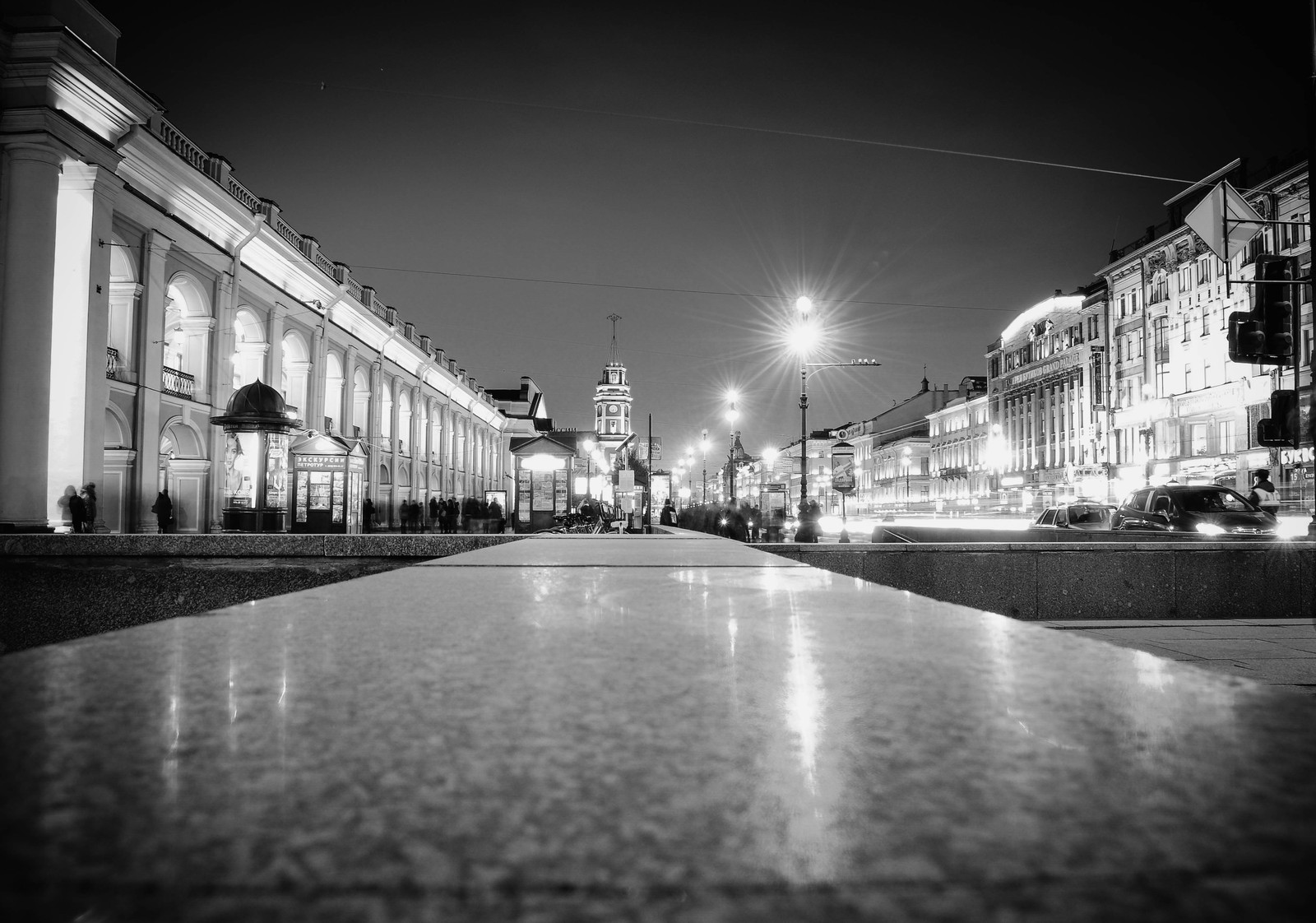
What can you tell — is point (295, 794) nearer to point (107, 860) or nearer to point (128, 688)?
point (107, 860)

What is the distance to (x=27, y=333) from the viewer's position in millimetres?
18719

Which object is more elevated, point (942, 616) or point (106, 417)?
point (106, 417)

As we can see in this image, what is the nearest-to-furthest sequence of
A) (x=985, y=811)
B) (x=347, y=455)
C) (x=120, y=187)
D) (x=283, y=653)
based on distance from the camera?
1. (x=985, y=811)
2. (x=283, y=653)
3. (x=120, y=187)
4. (x=347, y=455)

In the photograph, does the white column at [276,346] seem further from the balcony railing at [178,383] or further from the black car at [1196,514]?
the black car at [1196,514]

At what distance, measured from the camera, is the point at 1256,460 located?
37969mm

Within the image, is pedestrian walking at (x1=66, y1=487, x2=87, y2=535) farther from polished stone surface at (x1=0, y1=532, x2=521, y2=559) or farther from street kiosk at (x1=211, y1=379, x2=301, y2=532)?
polished stone surface at (x1=0, y1=532, x2=521, y2=559)

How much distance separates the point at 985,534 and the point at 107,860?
20294 mm

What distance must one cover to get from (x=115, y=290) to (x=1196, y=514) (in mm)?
26687

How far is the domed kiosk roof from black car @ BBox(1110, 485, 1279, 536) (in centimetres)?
2214

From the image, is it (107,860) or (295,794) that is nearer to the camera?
(107,860)

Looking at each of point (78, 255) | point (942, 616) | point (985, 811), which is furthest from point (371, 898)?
point (78, 255)

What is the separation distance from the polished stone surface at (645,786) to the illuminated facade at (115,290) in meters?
22.3

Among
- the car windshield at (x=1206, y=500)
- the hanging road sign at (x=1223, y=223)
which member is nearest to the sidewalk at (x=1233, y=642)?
the hanging road sign at (x=1223, y=223)

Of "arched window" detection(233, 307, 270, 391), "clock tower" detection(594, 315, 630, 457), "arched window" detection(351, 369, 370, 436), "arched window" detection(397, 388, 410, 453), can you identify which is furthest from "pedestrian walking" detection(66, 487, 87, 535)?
"clock tower" detection(594, 315, 630, 457)
